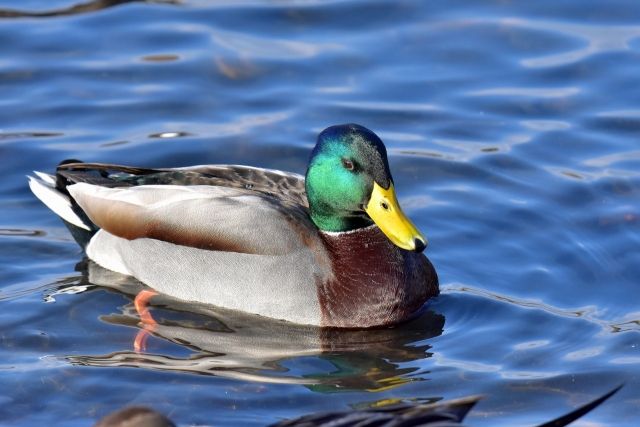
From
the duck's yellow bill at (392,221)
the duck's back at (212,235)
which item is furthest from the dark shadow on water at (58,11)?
the duck's yellow bill at (392,221)

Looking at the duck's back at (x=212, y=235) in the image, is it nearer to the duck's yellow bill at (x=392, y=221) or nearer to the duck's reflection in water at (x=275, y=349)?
the duck's reflection in water at (x=275, y=349)

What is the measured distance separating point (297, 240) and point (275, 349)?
2.53 ft

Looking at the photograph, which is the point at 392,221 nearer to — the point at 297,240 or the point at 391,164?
the point at 297,240

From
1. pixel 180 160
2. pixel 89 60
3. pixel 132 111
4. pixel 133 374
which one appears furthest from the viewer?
pixel 89 60

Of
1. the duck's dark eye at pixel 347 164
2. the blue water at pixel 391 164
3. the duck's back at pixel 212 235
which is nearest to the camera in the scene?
the blue water at pixel 391 164

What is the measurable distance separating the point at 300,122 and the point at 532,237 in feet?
8.40

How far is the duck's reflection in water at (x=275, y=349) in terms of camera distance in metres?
8.15

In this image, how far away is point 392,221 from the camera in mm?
8641

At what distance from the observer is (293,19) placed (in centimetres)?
1330

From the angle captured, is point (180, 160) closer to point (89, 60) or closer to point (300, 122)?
point (300, 122)

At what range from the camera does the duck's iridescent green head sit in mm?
8617

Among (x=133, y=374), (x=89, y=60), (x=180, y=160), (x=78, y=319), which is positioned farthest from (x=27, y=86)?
(x=133, y=374)

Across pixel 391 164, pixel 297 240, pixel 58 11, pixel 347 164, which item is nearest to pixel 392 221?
pixel 347 164

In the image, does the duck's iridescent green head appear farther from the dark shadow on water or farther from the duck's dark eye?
the dark shadow on water
